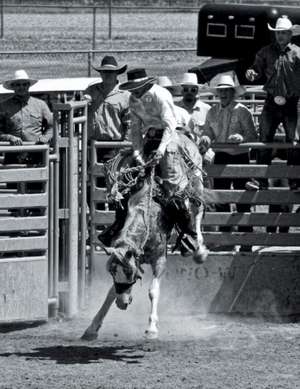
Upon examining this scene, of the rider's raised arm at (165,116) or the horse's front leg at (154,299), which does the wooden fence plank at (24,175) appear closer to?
the rider's raised arm at (165,116)

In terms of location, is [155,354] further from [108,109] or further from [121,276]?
[108,109]

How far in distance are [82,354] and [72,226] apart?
211 centimetres

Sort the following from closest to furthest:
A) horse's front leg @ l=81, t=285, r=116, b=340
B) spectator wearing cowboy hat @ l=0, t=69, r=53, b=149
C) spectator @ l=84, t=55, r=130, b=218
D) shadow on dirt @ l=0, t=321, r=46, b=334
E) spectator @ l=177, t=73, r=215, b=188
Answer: horse's front leg @ l=81, t=285, r=116, b=340 < shadow on dirt @ l=0, t=321, r=46, b=334 < spectator wearing cowboy hat @ l=0, t=69, r=53, b=149 < spectator @ l=84, t=55, r=130, b=218 < spectator @ l=177, t=73, r=215, b=188

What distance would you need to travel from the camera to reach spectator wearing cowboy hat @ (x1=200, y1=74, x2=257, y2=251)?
13273 millimetres

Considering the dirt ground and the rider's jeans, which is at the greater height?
the rider's jeans

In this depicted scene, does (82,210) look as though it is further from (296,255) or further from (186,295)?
(296,255)

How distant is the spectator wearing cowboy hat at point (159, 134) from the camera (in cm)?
1180

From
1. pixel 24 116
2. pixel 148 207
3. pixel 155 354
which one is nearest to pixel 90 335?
pixel 155 354

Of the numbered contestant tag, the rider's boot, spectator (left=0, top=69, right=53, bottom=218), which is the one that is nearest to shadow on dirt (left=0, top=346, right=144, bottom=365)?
the rider's boot

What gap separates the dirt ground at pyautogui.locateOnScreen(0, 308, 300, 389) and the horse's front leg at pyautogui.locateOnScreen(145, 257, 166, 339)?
131 mm

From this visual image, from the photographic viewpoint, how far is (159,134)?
12055mm

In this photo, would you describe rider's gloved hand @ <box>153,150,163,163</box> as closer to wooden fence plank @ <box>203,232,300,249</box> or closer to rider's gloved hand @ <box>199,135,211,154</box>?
rider's gloved hand @ <box>199,135,211,154</box>

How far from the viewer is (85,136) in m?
12.9

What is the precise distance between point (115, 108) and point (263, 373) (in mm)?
4525
